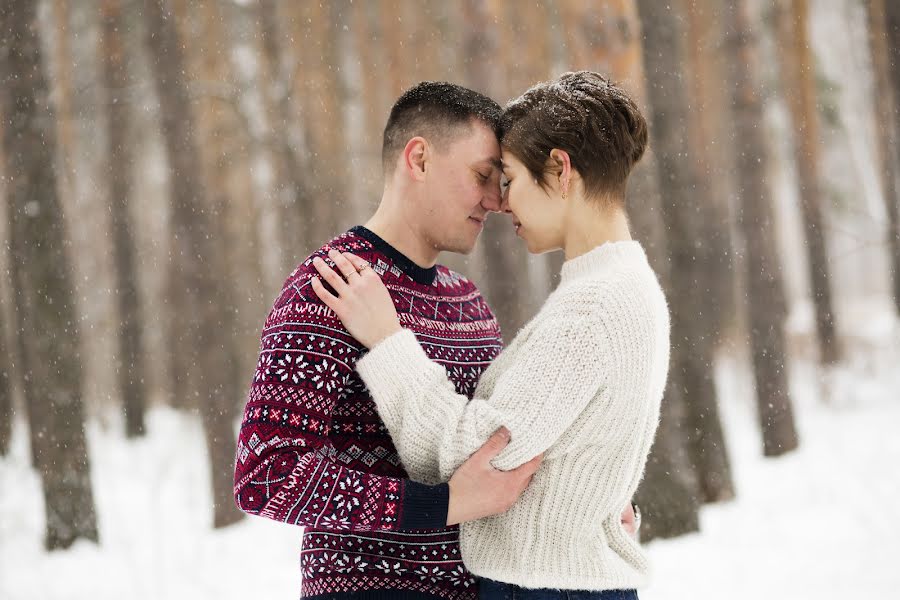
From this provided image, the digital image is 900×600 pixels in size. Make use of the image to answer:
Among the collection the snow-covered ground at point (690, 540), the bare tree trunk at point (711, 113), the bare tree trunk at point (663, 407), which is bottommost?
the snow-covered ground at point (690, 540)

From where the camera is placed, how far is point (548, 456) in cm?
216

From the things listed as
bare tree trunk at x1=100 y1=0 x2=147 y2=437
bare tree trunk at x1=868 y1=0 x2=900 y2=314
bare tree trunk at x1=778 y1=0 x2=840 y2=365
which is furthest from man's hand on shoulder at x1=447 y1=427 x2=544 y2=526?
bare tree trunk at x1=778 y1=0 x2=840 y2=365

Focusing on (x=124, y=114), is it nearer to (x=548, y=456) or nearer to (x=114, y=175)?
(x=114, y=175)

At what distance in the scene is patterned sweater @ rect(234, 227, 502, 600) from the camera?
2.11 metres

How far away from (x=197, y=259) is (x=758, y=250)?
5.75m

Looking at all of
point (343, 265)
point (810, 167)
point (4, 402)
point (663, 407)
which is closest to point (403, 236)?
point (343, 265)

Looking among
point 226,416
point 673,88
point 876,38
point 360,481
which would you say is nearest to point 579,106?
point 360,481

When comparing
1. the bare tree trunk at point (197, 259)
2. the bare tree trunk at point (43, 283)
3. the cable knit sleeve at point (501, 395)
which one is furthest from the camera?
the bare tree trunk at point (197, 259)

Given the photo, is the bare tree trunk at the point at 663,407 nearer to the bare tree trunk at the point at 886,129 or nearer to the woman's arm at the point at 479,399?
the woman's arm at the point at 479,399

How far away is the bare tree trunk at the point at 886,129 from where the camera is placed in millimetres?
11102

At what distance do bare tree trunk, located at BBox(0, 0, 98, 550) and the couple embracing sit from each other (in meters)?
4.98

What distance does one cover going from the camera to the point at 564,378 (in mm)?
2074

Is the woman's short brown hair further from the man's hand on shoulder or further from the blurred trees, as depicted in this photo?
the blurred trees

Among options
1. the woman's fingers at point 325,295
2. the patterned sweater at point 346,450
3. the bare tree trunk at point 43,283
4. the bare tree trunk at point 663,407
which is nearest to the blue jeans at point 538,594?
the patterned sweater at point 346,450
